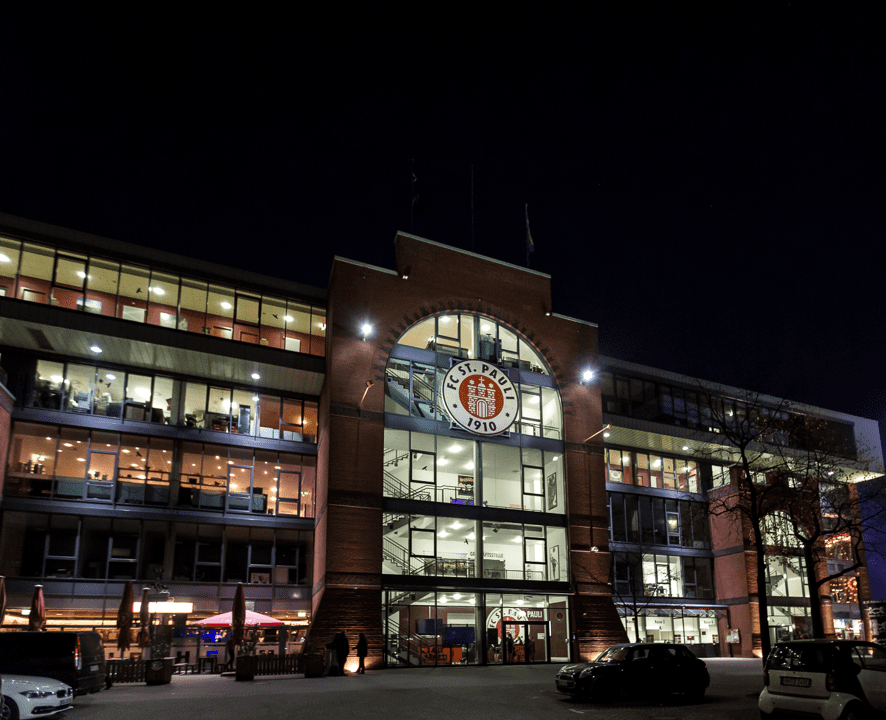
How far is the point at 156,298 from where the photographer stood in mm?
34938

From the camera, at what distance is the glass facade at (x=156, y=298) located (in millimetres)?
32438

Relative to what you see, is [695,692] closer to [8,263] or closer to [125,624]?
[125,624]

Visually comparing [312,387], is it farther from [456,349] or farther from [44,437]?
[44,437]

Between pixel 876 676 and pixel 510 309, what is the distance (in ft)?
87.0

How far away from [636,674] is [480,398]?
1774 centimetres

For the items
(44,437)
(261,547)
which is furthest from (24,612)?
(261,547)

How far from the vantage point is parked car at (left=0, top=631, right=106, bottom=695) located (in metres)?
16.5

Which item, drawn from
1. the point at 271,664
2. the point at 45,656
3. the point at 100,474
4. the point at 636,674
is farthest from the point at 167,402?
the point at 636,674

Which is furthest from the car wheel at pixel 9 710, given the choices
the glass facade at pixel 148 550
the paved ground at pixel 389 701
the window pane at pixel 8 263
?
the window pane at pixel 8 263

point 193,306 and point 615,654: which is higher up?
point 193,306

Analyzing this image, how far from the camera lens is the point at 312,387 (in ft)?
121

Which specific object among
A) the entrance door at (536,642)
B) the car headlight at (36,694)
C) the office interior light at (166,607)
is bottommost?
the entrance door at (536,642)

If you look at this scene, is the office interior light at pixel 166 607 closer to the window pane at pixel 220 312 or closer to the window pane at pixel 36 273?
the window pane at pixel 220 312

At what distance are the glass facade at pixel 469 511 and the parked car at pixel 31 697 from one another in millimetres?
16878
